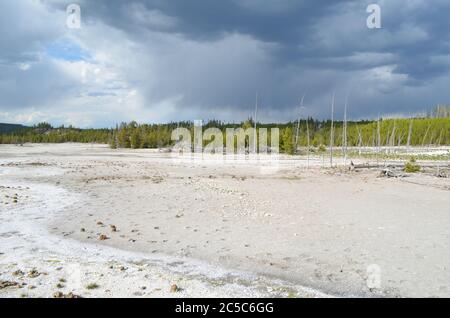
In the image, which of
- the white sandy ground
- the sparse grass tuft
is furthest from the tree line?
the sparse grass tuft

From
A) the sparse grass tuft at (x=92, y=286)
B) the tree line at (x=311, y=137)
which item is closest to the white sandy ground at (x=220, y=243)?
the sparse grass tuft at (x=92, y=286)

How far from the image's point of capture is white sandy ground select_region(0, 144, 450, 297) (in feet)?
29.7

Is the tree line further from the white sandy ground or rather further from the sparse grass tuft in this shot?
the sparse grass tuft

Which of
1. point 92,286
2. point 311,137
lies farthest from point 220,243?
point 311,137

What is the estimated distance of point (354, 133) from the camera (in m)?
152

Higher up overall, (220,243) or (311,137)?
(311,137)

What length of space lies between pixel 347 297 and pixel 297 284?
1.18 meters

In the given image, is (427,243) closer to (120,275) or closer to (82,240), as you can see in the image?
(120,275)

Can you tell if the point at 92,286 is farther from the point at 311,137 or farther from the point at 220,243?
the point at 311,137

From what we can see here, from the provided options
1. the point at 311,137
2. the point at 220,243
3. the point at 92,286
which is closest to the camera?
the point at 92,286

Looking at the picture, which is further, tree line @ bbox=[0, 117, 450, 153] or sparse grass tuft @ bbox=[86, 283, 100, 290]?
tree line @ bbox=[0, 117, 450, 153]

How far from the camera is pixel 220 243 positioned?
41.5 feet
